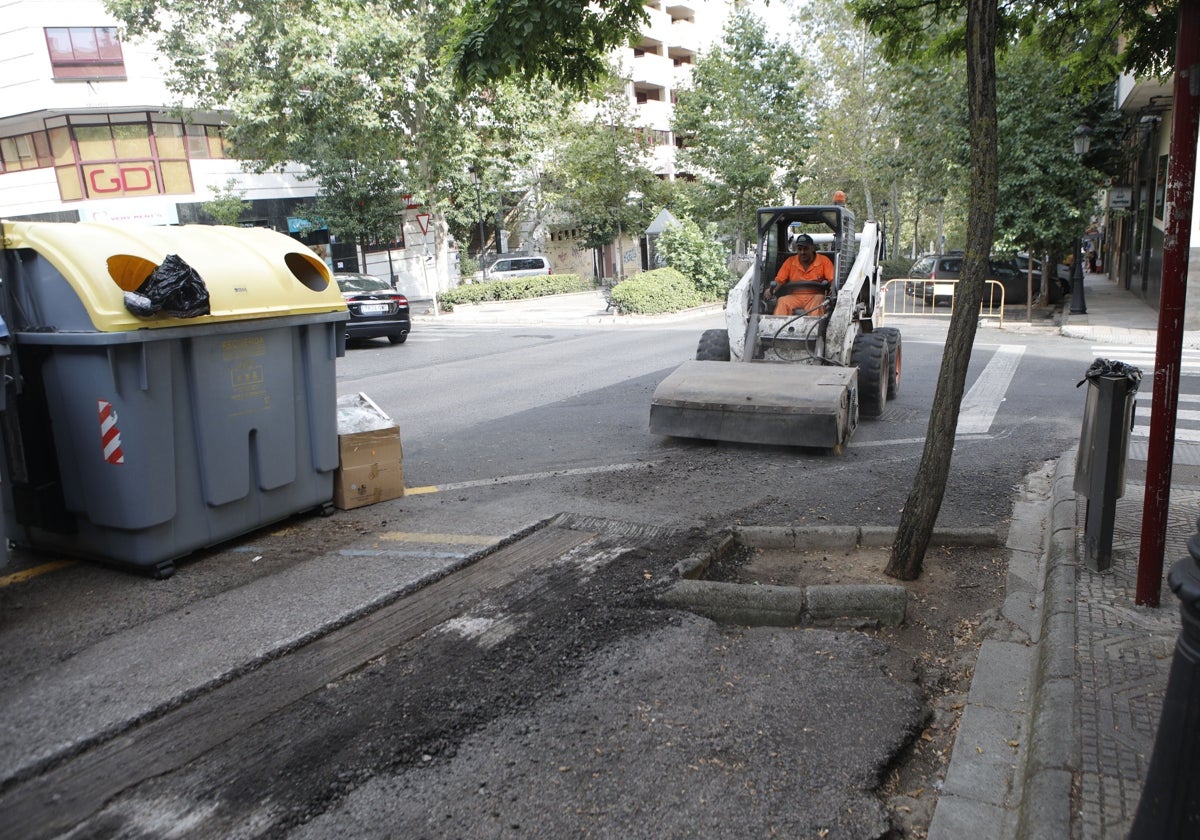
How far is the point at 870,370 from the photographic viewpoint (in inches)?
362

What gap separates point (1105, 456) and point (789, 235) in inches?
255

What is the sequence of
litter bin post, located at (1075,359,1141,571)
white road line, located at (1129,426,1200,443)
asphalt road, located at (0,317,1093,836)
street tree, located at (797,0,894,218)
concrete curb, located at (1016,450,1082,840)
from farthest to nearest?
street tree, located at (797,0,894,218) < white road line, located at (1129,426,1200,443) < litter bin post, located at (1075,359,1141,571) < asphalt road, located at (0,317,1093,836) < concrete curb, located at (1016,450,1082,840)

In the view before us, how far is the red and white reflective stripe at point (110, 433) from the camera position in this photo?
4.84m

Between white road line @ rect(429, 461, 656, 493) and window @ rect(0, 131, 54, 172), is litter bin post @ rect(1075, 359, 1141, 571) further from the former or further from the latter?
window @ rect(0, 131, 54, 172)

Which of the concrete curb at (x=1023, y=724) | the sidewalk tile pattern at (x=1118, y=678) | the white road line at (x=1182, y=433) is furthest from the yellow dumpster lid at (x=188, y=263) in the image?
the white road line at (x=1182, y=433)

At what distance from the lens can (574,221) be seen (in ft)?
130

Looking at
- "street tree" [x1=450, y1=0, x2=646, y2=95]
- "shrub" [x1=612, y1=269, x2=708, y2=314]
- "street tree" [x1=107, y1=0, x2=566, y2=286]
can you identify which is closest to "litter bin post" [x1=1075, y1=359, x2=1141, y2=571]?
"street tree" [x1=450, y1=0, x2=646, y2=95]

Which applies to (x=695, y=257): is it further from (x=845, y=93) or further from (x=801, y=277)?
(x=845, y=93)

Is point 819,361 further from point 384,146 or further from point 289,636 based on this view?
point 384,146

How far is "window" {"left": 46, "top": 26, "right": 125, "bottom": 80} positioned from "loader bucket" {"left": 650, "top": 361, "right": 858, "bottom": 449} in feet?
97.0

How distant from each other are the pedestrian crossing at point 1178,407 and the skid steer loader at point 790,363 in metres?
2.37

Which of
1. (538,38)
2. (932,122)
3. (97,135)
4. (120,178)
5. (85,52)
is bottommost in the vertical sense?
(538,38)

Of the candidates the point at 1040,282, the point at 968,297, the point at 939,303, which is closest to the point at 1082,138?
the point at 1040,282

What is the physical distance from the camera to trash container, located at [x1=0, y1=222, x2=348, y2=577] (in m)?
4.83
